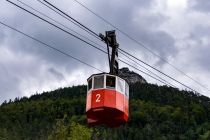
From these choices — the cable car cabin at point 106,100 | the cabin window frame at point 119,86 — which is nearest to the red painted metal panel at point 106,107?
the cable car cabin at point 106,100

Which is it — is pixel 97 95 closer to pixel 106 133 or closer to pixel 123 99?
pixel 123 99

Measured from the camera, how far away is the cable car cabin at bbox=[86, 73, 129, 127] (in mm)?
32812

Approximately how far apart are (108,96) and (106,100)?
31cm

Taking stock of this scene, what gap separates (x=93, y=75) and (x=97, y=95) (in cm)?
139

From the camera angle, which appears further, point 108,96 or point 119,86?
point 119,86

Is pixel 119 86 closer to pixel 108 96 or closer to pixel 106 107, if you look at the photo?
pixel 108 96

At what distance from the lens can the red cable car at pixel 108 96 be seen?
32844mm

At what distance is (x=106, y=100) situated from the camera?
32750 mm

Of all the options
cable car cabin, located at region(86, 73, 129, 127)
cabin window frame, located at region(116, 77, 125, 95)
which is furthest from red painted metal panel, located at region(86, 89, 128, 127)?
cabin window frame, located at region(116, 77, 125, 95)

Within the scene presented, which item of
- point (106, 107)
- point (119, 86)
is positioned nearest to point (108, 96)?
point (106, 107)

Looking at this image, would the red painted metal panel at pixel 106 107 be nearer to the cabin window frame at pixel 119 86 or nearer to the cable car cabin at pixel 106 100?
the cable car cabin at pixel 106 100

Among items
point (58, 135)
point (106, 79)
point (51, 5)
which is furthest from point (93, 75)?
point (58, 135)

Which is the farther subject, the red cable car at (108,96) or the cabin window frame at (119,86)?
the cabin window frame at (119,86)

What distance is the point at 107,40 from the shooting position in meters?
33.8
